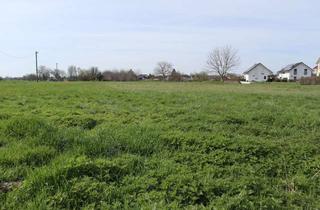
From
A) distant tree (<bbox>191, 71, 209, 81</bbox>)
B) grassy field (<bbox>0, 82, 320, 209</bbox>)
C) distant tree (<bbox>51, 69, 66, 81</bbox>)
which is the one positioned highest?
distant tree (<bbox>51, 69, 66, 81</bbox>)

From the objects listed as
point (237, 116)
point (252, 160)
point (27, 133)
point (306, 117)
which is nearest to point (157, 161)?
point (252, 160)

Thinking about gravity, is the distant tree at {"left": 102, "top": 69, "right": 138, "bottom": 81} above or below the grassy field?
above

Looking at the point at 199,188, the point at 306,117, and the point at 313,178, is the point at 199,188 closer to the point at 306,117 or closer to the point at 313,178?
the point at 313,178

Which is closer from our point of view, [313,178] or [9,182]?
[9,182]

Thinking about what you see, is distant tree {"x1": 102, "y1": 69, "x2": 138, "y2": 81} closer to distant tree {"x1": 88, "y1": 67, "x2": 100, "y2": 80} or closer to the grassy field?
distant tree {"x1": 88, "y1": 67, "x2": 100, "y2": 80}

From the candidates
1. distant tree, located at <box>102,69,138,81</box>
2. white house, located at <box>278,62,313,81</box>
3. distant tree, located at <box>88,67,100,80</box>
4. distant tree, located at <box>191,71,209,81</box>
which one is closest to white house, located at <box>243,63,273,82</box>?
white house, located at <box>278,62,313,81</box>

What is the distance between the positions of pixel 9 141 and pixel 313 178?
5.32 metres

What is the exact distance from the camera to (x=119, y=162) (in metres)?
4.63

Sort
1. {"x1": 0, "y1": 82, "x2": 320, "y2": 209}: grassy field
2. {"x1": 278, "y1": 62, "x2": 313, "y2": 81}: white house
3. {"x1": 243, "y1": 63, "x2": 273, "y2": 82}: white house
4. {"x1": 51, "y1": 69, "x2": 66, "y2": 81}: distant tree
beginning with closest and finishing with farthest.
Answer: {"x1": 0, "y1": 82, "x2": 320, "y2": 209}: grassy field, {"x1": 278, "y1": 62, "x2": 313, "y2": 81}: white house, {"x1": 51, "y1": 69, "x2": 66, "y2": 81}: distant tree, {"x1": 243, "y1": 63, "x2": 273, "y2": 82}: white house

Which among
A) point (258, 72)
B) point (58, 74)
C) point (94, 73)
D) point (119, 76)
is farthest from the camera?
point (58, 74)

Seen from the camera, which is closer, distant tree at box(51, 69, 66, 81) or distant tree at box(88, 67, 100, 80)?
distant tree at box(88, 67, 100, 80)

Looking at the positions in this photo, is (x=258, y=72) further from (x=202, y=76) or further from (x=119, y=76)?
(x=119, y=76)

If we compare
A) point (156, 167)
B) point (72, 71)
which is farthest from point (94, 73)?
point (156, 167)

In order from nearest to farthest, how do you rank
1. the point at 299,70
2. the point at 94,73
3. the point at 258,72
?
the point at 94,73, the point at 299,70, the point at 258,72
